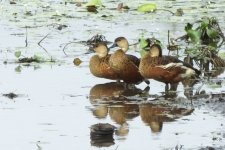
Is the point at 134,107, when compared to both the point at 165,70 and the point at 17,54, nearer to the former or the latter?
the point at 165,70

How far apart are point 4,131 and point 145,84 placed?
12.6 feet

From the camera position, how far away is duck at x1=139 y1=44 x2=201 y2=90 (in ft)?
41.3

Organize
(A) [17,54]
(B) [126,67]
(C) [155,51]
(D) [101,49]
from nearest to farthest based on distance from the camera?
(C) [155,51], (B) [126,67], (D) [101,49], (A) [17,54]

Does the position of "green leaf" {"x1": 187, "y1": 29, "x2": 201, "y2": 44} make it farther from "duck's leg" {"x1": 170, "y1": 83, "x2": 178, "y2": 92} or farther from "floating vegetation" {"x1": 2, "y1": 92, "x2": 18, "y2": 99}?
"floating vegetation" {"x1": 2, "y1": 92, "x2": 18, "y2": 99}

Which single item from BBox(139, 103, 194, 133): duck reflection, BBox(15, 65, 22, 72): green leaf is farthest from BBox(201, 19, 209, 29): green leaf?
BBox(139, 103, 194, 133): duck reflection

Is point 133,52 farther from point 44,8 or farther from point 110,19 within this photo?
point 44,8

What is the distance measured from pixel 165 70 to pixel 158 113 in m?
1.93

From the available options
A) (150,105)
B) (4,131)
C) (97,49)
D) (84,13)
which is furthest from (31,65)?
(84,13)

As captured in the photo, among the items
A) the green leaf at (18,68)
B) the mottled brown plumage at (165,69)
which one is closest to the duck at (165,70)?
the mottled brown plumage at (165,69)

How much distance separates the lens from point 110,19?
19.7 meters

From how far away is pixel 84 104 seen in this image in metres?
11.4

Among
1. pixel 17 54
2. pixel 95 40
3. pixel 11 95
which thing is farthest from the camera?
pixel 95 40

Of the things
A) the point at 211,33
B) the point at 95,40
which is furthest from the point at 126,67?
the point at 211,33

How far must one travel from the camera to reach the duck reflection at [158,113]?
10.2 m
